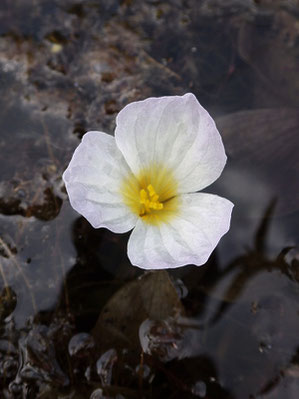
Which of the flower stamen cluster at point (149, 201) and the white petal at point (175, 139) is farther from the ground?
the white petal at point (175, 139)

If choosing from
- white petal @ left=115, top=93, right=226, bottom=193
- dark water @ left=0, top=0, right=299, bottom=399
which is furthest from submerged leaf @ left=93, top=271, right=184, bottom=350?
white petal @ left=115, top=93, right=226, bottom=193

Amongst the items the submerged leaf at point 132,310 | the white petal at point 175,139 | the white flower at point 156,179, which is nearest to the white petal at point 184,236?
the white flower at point 156,179

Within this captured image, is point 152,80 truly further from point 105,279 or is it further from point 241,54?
point 105,279

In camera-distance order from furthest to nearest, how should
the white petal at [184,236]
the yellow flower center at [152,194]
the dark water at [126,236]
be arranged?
the dark water at [126,236] → the yellow flower center at [152,194] → the white petal at [184,236]

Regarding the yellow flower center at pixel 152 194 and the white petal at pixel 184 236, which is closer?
the white petal at pixel 184 236

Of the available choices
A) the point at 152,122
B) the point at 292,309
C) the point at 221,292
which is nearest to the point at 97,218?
the point at 152,122

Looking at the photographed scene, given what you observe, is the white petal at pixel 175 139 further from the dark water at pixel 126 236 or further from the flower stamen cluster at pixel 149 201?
the dark water at pixel 126 236

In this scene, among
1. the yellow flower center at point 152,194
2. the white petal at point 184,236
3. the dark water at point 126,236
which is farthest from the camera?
the dark water at point 126,236

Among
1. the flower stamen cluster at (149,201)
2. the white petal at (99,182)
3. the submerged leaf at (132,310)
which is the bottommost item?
the submerged leaf at (132,310)
